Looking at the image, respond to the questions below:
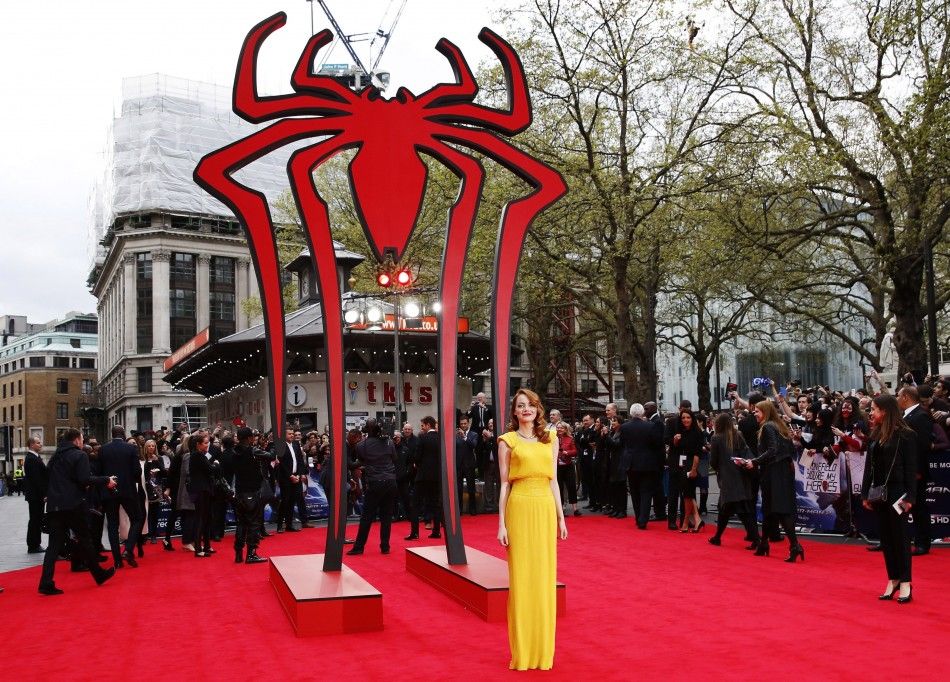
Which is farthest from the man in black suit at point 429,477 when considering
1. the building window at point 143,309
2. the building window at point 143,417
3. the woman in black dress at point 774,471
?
the building window at point 143,309

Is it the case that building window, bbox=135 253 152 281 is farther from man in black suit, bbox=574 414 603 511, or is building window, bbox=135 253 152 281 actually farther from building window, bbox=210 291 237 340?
man in black suit, bbox=574 414 603 511

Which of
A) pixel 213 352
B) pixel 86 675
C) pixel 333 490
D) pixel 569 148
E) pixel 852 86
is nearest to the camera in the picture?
pixel 86 675

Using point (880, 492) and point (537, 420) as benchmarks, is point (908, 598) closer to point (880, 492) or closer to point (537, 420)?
point (880, 492)

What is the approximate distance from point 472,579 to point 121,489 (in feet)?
20.6

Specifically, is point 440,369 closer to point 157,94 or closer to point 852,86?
point 852,86

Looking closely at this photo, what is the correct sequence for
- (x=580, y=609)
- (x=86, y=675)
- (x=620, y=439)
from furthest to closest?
1. (x=620, y=439)
2. (x=580, y=609)
3. (x=86, y=675)

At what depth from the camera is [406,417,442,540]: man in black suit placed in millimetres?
15391

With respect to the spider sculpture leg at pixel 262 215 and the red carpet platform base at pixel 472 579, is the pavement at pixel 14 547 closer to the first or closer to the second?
the spider sculpture leg at pixel 262 215

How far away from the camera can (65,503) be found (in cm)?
1073

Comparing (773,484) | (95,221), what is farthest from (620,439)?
(95,221)

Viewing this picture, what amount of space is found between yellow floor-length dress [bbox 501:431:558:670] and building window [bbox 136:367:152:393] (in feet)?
258

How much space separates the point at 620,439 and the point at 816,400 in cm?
393

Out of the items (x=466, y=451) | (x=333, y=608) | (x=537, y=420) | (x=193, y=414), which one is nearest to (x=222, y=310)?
(x=193, y=414)

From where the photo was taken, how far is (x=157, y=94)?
7306 centimetres
